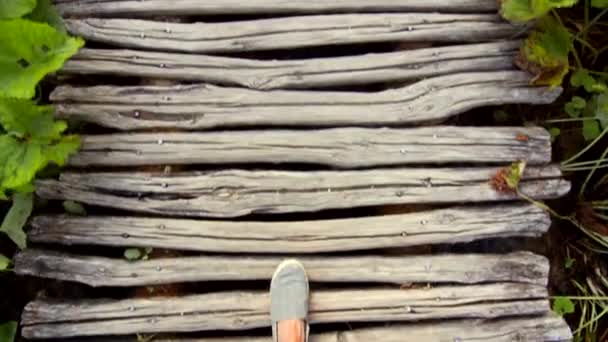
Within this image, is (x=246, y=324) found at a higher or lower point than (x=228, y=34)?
lower

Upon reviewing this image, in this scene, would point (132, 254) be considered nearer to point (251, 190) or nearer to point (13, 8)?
point (251, 190)

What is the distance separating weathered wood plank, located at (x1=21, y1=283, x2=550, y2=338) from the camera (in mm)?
2131

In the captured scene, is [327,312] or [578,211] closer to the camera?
[327,312]

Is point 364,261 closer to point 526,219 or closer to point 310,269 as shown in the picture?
point 310,269

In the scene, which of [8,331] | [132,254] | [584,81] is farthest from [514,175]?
[8,331]

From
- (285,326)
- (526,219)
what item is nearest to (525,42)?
(526,219)

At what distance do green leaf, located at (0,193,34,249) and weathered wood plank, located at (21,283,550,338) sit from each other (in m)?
0.20

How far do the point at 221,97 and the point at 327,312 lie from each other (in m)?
0.71

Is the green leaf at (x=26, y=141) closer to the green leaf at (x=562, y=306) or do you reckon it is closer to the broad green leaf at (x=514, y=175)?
the broad green leaf at (x=514, y=175)

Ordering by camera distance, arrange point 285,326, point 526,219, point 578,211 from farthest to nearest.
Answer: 1. point 578,211
2. point 526,219
3. point 285,326

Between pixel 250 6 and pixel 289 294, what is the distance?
2.91 feet

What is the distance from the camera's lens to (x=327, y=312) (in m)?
2.14

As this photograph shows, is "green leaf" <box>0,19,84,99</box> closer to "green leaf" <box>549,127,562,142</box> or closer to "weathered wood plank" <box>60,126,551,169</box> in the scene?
"weathered wood plank" <box>60,126,551,169</box>

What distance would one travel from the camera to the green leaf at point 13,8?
79.6 inches
